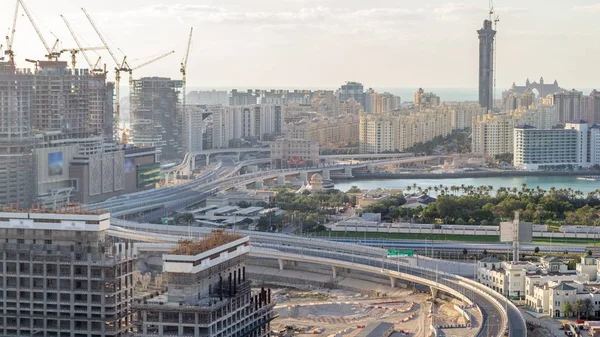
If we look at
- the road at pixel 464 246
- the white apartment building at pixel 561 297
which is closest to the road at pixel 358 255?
the white apartment building at pixel 561 297

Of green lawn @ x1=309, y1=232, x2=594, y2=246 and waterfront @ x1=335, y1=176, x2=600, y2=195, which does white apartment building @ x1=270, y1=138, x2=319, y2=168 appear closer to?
waterfront @ x1=335, y1=176, x2=600, y2=195

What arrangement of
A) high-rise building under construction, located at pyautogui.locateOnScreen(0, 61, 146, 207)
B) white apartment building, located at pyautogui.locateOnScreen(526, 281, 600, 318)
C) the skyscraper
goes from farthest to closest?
the skyscraper
high-rise building under construction, located at pyautogui.locateOnScreen(0, 61, 146, 207)
white apartment building, located at pyautogui.locateOnScreen(526, 281, 600, 318)

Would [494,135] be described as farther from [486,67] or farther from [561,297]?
[561,297]

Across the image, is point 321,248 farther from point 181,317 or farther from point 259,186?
point 259,186

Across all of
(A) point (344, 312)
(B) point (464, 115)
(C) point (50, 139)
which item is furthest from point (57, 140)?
(B) point (464, 115)

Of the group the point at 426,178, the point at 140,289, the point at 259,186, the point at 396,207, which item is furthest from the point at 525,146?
Result: the point at 140,289

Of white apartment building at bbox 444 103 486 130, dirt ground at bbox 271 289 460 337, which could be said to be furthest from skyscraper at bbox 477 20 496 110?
dirt ground at bbox 271 289 460 337
